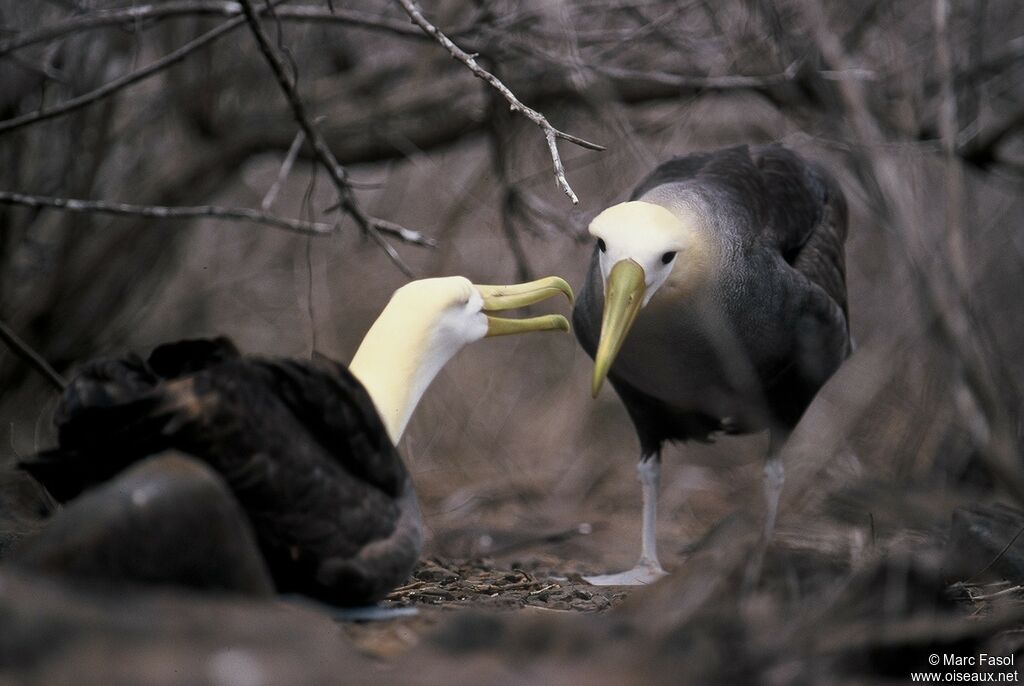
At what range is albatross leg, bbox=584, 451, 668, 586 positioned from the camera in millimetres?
4777

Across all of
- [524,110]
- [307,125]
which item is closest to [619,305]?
[524,110]

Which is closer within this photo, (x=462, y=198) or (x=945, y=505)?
(x=945, y=505)

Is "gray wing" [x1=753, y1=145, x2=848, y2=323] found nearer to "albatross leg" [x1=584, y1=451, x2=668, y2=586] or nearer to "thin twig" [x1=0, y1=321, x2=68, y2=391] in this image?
"albatross leg" [x1=584, y1=451, x2=668, y2=586]

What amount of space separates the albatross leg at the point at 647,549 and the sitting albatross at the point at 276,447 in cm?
159

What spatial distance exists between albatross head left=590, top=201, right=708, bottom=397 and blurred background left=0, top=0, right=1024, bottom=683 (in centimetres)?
86

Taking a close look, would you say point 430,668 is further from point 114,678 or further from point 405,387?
point 405,387

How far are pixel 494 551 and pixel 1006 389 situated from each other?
2.80 metres

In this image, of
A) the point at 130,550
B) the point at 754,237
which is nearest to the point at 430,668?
the point at 130,550

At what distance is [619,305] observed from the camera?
3.92m

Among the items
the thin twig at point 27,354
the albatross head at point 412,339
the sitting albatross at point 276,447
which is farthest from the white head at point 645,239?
the thin twig at point 27,354

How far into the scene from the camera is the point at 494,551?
5.56 metres

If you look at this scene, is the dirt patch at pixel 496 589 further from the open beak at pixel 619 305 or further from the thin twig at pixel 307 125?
the thin twig at pixel 307 125

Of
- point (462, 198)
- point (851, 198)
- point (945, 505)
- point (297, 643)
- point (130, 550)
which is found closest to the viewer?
point (297, 643)

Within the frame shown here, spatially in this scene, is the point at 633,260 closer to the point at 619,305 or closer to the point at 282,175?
the point at 619,305
